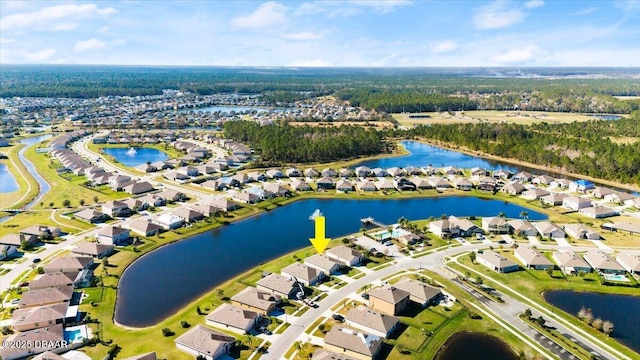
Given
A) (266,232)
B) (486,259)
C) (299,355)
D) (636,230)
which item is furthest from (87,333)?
(636,230)

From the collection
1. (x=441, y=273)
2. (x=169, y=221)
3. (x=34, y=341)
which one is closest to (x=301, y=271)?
(x=441, y=273)

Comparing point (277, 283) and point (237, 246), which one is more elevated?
point (277, 283)

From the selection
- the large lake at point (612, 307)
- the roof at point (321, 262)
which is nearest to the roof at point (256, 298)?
the roof at point (321, 262)

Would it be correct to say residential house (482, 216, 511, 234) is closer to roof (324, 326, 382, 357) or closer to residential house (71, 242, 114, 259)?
roof (324, 326, 382, 357)

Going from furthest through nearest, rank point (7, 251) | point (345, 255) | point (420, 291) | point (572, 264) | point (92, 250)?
point (92, 250)
point (345, 255)
point (7, 251)
point (572, 264)
point (420, 291)

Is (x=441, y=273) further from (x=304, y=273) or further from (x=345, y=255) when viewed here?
(x=304, y=273)

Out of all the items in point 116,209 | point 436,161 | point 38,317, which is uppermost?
point 116,209

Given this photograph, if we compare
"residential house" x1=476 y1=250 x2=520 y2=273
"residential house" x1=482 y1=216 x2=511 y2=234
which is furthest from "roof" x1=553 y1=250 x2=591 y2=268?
"residential house" x1=482 y1=216 x2=511 y2=234

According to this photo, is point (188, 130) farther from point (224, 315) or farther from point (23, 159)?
point (224, 315)
